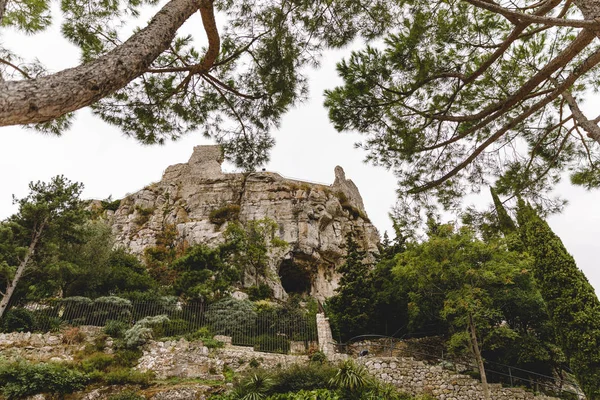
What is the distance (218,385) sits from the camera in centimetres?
790

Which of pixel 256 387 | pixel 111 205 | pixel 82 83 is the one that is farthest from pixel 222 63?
pixel 111 205

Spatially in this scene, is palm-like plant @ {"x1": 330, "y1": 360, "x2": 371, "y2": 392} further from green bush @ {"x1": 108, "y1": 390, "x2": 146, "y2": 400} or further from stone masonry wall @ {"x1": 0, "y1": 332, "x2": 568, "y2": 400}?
green bush @ {"x1": 108, "y1": 390, "x2": 146, "y2": 400}

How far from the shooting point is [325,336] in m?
11.2

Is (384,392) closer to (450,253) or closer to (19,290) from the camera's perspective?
(450,253)

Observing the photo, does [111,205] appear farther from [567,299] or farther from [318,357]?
[567,299]

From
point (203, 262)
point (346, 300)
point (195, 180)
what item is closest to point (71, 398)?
point (203, 262)

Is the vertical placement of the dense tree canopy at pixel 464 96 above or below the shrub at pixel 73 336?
above

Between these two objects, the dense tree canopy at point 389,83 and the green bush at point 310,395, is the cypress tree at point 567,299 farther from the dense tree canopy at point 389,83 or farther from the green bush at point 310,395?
the green bush at point 310,395

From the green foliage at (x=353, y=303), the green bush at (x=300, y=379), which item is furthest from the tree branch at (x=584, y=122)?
the green foliage at (x=353, y=303)

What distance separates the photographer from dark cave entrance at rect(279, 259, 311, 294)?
21.4 m

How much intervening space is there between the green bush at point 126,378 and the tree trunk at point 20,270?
414 centimetres

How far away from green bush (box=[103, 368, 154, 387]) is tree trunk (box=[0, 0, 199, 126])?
7353 millimetres

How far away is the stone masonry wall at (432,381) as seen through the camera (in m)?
8.80

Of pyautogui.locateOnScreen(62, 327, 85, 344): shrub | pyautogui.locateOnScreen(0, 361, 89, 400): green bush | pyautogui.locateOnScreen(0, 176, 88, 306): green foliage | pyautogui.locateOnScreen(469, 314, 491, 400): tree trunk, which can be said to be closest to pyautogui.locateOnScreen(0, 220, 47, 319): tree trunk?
pyautogui.locateOnScreen(0, 176, 88, 306): green foliage
